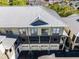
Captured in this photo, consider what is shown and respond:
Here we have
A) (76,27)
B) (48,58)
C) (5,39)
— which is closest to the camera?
(48,58)

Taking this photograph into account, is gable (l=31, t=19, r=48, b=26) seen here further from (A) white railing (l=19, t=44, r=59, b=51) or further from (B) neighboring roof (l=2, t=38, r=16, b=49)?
(B) neighboring roof (l=2, t=38, r=16, b=49)

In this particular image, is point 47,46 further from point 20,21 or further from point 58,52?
point 20,21

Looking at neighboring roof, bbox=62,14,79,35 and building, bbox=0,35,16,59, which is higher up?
neighboring roof, bbox=62,14,79,35

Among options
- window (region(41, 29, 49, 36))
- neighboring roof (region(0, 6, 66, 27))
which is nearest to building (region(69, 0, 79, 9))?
neighboring roof (region(0, 6, 66, 27))

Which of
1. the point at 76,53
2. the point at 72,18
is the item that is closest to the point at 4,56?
the point at 76,53

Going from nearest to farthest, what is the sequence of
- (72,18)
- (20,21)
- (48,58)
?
(48,58) < (20,21) < (72,18)

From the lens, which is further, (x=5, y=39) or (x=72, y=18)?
(x=72, y=18)

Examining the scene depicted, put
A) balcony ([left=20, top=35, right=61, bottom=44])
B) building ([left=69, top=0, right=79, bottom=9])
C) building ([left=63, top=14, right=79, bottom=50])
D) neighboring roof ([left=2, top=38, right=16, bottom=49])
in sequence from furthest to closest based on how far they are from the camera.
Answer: building ([left=69, top=0, right=79, bottom=9])
building ([left=63, top=14, right=79, bottom=50])
balcony ([left=20, top=35, right=61, bottom=44])
neighboring roof ([left=2, top=38, right=16, bottom=49])

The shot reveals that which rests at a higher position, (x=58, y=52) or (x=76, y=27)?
(x=76, y=27)

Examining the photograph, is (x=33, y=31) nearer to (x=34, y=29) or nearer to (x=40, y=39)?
(x=34, y=29)

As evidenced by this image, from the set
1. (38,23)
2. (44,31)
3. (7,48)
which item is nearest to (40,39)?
(44,31)
